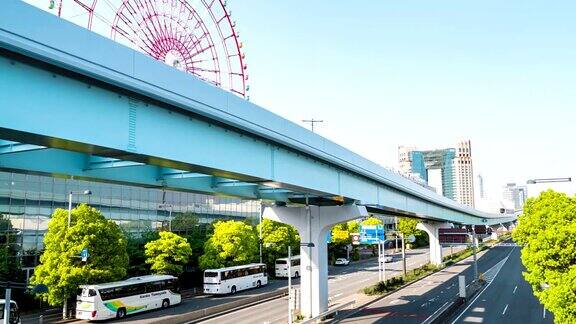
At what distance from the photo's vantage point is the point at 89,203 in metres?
46.9

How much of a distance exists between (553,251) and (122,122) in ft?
62.8

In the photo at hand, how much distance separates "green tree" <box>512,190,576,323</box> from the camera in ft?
65.6

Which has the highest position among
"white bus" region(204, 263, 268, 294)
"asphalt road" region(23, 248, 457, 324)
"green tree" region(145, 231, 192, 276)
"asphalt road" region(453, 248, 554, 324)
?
"green tree" region(145, 231, 192, 276)

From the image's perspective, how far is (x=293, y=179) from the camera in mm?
21922

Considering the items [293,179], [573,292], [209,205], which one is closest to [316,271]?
[293,179]

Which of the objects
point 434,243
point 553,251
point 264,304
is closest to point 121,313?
point 264,304

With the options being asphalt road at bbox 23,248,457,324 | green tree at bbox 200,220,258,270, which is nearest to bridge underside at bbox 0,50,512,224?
asphalt road at bbox 23,248,457,324

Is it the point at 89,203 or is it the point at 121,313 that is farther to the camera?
the point at 89,203

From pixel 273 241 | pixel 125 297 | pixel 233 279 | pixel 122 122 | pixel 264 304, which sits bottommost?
pixel 264 304

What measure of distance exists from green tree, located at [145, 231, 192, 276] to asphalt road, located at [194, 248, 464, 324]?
10.8m

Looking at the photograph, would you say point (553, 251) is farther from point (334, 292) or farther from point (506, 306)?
point (334, 292)

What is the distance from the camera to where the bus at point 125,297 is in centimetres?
3372

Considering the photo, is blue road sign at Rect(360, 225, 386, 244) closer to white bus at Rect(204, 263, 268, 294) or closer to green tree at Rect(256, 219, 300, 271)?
white bus at Rect(204, 263, 268, 294)

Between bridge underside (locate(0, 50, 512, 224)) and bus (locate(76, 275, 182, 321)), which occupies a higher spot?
bridge underside (locate(0, 50, 512, 224))
